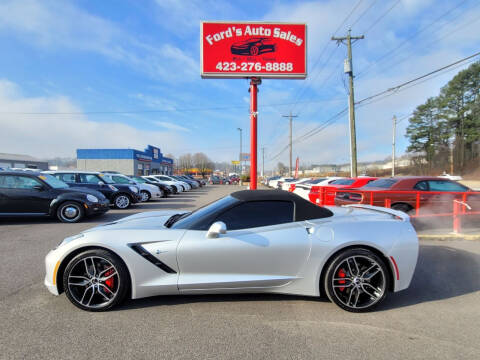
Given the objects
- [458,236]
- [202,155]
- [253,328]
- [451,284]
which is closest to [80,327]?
[253,328]

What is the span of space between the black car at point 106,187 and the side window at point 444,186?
34.4 feet

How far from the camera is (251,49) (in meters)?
13.3

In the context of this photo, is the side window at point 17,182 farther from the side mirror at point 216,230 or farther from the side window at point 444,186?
the side window at point 444,186

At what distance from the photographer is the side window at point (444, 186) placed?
7025mm

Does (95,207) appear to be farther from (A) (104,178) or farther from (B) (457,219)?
(B) (457,219)

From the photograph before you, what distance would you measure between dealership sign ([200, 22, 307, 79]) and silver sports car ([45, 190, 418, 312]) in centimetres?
1205

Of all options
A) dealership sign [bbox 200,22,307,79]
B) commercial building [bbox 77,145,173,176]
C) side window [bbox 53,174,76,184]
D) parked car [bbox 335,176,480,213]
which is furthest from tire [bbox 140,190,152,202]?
commercial building [bbox 77,145,173,176]

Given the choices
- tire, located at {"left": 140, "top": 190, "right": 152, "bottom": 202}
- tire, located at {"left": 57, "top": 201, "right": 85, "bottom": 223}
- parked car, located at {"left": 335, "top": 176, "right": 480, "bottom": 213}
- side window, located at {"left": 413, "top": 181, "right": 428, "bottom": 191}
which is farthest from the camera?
tire, located at {"left": 140, "top": 190, "right": 152, "bottom": 202}

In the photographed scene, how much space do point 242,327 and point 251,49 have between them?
44.1ft

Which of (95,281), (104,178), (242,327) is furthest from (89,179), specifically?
(242,327)

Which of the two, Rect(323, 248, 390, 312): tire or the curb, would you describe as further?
the curb

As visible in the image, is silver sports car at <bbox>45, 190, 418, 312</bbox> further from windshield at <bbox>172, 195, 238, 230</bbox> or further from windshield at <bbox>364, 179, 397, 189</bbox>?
windshield at <bbox>364, 179, 397, 189</bbox>

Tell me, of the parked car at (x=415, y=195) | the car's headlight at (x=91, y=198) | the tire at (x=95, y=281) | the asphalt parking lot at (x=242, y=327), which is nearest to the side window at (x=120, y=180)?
the car's headlight at (x=91, y=198)

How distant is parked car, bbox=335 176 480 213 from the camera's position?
6555 mm
